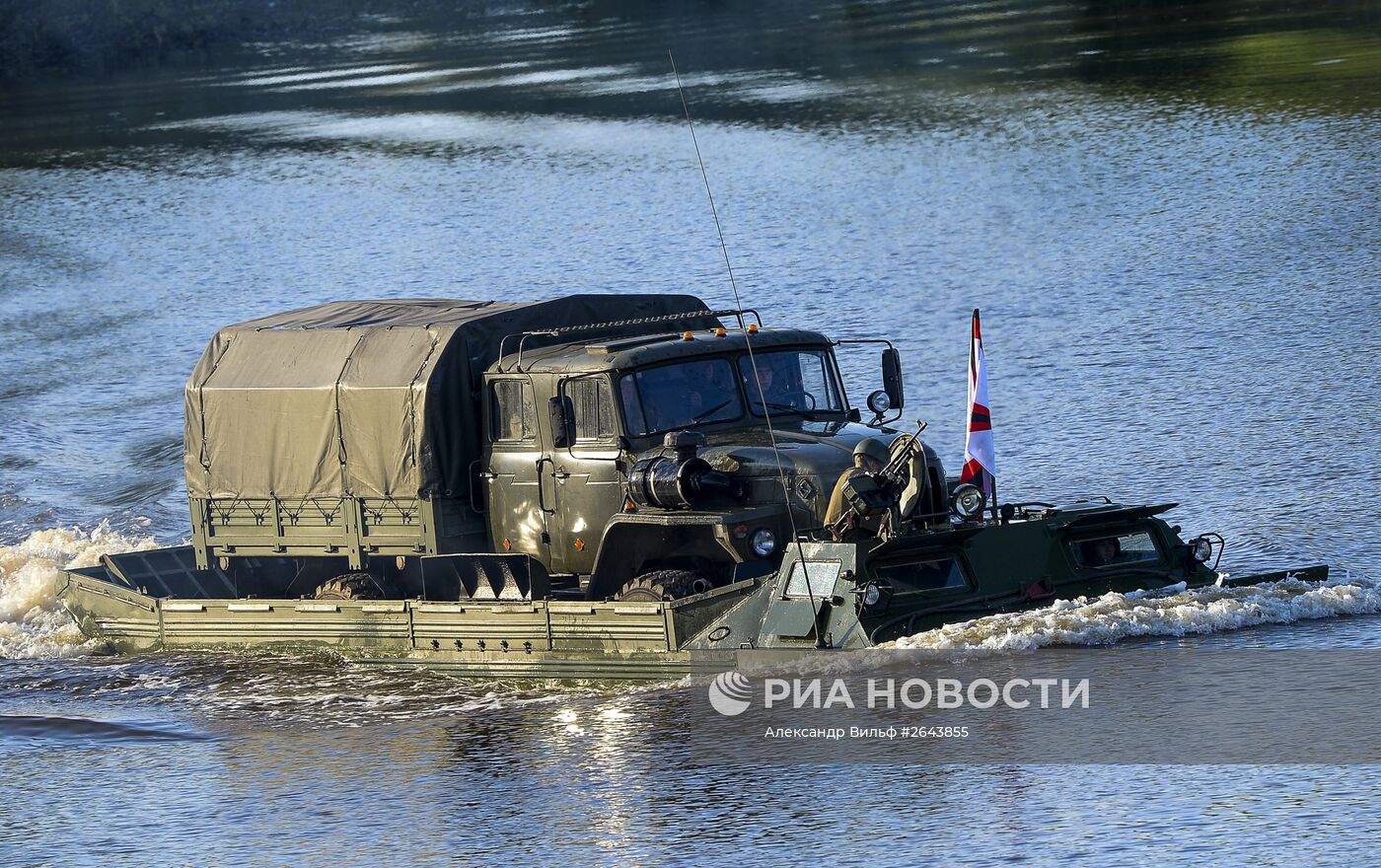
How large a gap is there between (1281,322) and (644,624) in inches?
628

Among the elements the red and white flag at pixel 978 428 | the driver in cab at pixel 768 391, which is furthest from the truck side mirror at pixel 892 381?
the red and white flag at pixel 978 428

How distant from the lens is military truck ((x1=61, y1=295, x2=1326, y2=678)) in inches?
566

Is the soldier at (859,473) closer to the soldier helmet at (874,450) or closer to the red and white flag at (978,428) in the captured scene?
the soldier helmet at (874,450)

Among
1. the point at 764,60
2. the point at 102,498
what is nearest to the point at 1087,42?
the point at 764,60

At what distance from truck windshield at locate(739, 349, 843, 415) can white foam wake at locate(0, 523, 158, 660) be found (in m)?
7.15

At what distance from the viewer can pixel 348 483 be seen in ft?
55.4

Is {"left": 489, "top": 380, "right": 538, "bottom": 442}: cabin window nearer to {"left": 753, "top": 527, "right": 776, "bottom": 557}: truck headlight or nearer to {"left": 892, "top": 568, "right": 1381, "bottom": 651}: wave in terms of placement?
{"left": 753, "top": 527, "right": 776, "bottom": 557}: truck headlight

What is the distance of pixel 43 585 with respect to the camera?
21.1m

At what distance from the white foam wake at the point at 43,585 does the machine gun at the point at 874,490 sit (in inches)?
326

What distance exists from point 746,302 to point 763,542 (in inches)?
679

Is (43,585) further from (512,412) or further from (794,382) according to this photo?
(794,382)

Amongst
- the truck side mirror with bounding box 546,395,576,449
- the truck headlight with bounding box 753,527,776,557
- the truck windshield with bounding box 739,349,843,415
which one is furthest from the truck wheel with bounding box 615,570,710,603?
the truck windshield with bounding box 739,349,843,415

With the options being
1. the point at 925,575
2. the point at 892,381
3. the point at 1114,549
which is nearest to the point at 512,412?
the point at 892,381

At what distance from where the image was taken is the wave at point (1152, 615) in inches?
563
